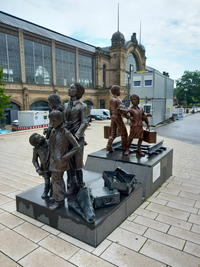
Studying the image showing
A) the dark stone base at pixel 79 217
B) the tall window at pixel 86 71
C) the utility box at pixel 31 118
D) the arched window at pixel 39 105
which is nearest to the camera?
the dark stone base at pixel 79 217

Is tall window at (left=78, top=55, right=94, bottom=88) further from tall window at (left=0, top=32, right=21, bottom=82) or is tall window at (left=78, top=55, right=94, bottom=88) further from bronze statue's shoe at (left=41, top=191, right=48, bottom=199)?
bronze statue's shoe at (left=41, top=191, right=48, bottom=199)

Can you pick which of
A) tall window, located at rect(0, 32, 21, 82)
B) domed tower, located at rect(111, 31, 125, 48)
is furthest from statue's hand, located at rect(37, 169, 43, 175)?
domed tower, located at rect(111, 31, 125, 48)

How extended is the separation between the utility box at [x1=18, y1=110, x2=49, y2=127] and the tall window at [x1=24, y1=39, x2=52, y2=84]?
10.7m

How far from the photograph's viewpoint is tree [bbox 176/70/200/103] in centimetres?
8456

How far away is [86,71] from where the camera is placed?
143ft

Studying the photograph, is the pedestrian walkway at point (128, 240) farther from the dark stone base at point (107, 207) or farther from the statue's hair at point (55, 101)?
the statue's hair at point (55, 101)

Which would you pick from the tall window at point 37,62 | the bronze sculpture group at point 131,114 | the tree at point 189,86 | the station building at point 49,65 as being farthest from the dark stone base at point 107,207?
the tree at point 189,86

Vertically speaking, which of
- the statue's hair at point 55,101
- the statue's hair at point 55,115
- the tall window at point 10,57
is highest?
the tall window at point 10,57

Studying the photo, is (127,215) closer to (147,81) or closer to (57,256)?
(57,256)

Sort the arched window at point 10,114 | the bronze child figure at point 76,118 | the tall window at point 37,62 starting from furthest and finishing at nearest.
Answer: the tall window at point 37,62 < the arched window at point 10,114 < the bronze child figure at point 76,118

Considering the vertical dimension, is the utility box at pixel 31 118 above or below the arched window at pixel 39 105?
below

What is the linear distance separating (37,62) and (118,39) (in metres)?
22.5

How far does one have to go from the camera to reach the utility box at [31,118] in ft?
74.8

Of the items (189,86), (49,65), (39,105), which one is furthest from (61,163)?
(189,86)
